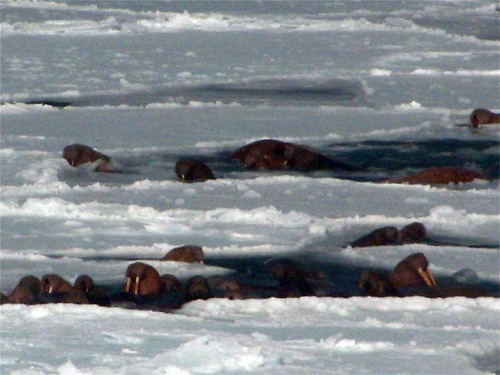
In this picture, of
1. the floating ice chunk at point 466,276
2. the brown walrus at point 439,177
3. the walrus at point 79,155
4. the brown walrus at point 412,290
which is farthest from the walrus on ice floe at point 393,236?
the walrus at point 79,155

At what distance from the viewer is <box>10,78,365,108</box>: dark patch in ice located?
991cm

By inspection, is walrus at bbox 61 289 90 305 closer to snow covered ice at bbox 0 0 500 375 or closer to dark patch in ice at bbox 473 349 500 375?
snow covered ice at bbox 0 0 500 375

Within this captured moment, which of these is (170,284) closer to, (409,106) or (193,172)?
(193,172)

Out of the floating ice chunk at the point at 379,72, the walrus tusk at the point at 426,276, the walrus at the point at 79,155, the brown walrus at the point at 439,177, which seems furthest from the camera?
the floating ice chunk at the point at 379,72

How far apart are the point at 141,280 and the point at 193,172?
2.27m

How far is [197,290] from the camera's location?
452cm

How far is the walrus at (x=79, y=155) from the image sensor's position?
281 inches

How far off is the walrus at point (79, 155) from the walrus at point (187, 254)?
2160 millimetres

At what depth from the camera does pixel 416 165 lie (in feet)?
24.4

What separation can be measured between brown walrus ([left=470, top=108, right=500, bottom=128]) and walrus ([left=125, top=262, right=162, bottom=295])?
15.3ft

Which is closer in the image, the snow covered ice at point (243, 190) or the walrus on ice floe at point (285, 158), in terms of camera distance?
the snow covered ice at point (243, 190)

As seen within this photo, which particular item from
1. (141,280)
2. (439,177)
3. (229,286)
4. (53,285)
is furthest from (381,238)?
(53,285)

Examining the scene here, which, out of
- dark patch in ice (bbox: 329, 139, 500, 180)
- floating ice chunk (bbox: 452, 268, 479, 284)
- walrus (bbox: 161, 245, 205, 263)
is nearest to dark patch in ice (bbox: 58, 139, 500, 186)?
dark patch in ice (bbox: 329, 139, 500, 180)

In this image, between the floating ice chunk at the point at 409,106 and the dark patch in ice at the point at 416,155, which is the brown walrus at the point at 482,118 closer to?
→ the dark patch in ice at the point at 416,155
